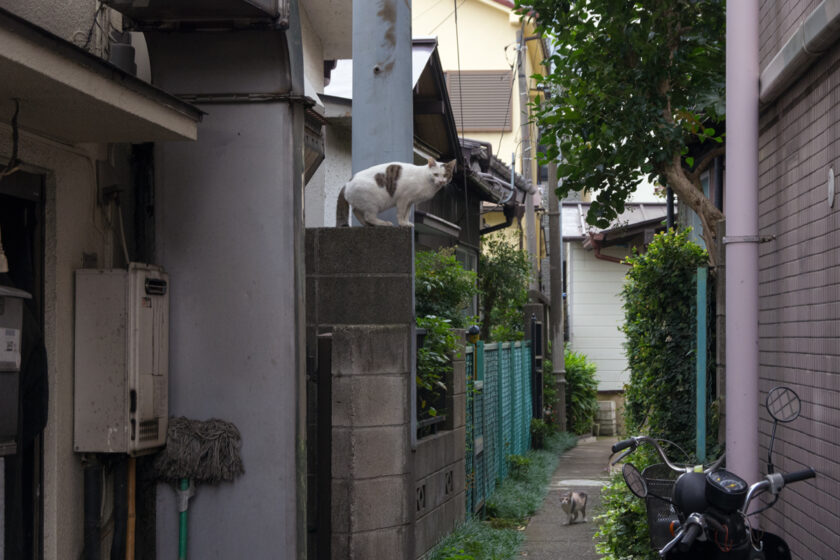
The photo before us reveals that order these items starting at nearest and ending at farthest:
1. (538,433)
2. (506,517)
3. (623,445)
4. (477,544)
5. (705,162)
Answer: (623,445), (477,544), (506,517), (705,162), (538,433)

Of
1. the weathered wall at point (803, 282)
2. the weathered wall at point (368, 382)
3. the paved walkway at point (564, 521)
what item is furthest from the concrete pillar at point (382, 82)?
the paved walkway at point (564, 521)

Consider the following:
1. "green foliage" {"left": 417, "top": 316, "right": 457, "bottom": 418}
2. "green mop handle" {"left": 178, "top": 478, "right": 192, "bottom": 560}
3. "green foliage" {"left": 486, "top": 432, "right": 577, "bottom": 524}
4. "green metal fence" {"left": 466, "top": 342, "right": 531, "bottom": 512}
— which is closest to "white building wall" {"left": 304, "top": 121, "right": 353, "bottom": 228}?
"green metal fence" {"left": 466, "top": 342, "right": 531, "bottom": 512}

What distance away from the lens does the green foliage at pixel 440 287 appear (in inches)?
340

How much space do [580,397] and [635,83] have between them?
1253cm

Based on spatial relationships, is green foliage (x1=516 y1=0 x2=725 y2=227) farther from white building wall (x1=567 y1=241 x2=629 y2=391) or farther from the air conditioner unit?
white building wall (x1=567 y1=241 x2=629 y2=391)

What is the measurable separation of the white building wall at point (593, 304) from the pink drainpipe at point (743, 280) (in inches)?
804

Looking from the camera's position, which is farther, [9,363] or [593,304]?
[593,304]

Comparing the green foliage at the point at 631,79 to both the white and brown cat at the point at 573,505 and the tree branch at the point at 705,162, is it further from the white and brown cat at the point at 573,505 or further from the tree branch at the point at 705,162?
the white and brown cat at the point at 573,505

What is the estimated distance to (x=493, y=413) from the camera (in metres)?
11.8

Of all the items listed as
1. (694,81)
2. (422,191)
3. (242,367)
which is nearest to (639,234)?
(694,81)

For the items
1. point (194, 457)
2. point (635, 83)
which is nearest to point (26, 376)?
point (194, 457)

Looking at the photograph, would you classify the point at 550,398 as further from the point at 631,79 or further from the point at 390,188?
the point at 390,188

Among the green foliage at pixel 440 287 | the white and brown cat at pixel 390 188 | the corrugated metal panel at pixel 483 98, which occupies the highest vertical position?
the corrugated metal panel at pixel 483 98

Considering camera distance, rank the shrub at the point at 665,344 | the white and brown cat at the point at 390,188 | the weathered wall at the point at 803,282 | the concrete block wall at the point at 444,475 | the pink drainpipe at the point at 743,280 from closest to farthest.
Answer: the weathered wall at the point at 803,282 < the pink drainpipe at the point at 743,280 < the white and brown cat at the point at 390,188 < the concrete block wall at the point at 444,475 < the shrub at the point at 665,344
